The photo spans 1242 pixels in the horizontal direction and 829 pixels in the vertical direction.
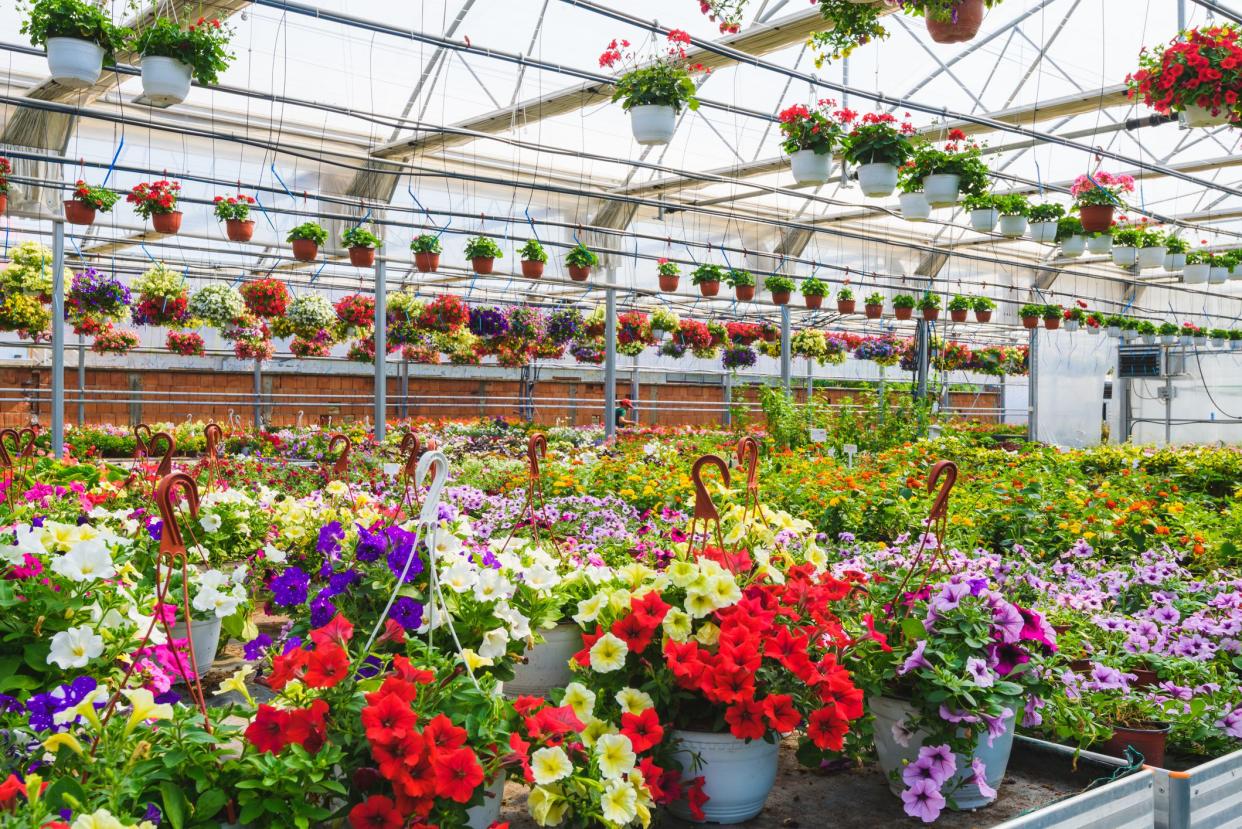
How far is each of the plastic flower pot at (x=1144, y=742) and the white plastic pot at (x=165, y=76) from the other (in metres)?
5.28

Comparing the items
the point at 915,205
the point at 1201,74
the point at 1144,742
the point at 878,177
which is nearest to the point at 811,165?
the point at 878,177

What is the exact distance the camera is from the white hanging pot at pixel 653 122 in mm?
5773

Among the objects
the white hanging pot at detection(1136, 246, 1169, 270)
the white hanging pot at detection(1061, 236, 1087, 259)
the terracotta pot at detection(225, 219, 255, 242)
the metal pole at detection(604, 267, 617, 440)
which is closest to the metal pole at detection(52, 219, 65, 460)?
the terracotta pot at detection(225, 219, 255, 242)

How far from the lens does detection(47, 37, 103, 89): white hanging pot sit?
192 inches

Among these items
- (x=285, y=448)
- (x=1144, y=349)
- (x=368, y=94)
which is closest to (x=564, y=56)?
A: (x=368, y=94)

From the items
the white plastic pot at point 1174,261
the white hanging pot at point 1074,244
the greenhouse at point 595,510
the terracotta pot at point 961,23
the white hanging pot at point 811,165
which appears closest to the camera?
the greenhouse at point 595,510

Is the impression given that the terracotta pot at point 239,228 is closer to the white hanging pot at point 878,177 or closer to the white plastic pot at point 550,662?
the white hanging pot at point 878,177

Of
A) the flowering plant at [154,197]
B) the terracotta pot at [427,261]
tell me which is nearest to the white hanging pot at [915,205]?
the terracotta pot at [427,261]

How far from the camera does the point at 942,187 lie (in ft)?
23.3

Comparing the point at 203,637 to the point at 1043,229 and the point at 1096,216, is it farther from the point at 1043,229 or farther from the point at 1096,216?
the point at 1043,229

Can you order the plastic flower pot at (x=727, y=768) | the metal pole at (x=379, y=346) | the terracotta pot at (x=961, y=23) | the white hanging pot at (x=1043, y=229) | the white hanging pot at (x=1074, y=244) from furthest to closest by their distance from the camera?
the metal pole at (x=379, y=346), the white hanging pot at (x=1074, y=244), the white hanging pot at (x=1043, y=229), the terracotta pot at (x=961, y=23), the plastic flower pot at (x=727, y=768)

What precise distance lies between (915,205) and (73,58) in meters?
5.79

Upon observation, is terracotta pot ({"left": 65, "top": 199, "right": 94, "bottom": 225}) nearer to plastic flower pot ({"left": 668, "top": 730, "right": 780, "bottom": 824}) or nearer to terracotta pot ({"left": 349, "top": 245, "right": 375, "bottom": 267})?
terracotta pot ({"left": 349, "top": 245, "right": 375, "bottom": 267})

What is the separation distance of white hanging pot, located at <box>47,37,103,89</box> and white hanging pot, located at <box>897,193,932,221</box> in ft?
18.5
